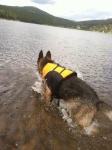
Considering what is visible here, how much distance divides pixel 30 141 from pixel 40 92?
5.79 meters

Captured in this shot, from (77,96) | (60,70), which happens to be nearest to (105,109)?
(77,96)

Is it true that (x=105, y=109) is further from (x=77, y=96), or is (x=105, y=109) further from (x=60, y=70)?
(x=60, y=70)

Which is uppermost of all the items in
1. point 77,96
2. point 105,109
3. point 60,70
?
point 60,70

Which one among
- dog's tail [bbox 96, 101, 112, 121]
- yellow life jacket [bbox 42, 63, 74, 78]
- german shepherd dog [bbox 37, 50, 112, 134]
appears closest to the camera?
dog's tail [bbox 96, 101, 112, 121]

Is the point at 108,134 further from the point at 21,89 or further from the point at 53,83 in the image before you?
the point at 21,89

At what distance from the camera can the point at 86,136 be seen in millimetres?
9359

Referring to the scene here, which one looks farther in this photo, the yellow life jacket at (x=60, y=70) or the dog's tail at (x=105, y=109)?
the yellow life jacket at (x=60, y=70)

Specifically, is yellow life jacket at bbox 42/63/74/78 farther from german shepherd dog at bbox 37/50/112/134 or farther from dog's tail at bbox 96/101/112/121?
dog's tail at bbox 96/101/112/121

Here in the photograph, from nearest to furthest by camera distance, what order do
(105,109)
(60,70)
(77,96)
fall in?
(105,109) < (77,96) < (60,70)

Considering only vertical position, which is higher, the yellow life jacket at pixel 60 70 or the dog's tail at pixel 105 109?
the yellow life jacket at pixel 60 70

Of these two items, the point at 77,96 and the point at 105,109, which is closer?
the point at 105,109

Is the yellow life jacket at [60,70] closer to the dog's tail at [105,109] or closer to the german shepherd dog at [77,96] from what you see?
the german shepherd dog at [77,96]

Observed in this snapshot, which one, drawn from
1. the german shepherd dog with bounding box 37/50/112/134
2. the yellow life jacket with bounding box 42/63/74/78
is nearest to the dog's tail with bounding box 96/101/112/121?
the german shepherd dog with bounding box 37/50/112/134

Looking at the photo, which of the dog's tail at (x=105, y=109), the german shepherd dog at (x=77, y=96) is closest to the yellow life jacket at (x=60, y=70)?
the german shepherd dog at (x=77, y=96)
